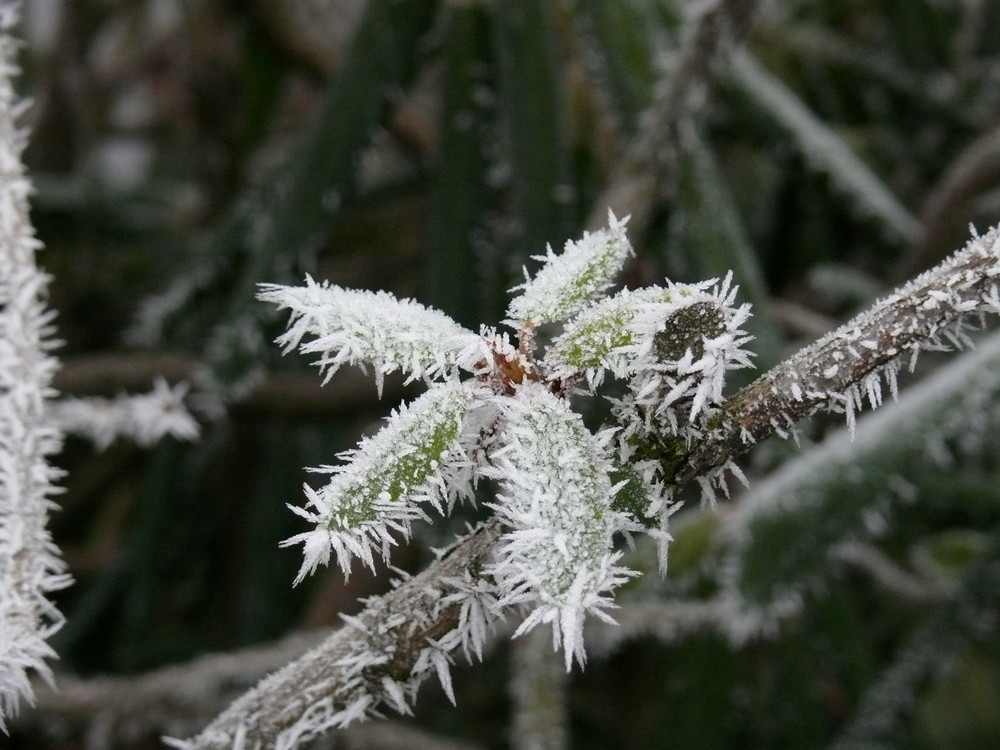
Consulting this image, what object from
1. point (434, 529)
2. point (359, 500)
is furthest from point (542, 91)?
point (359, 500)

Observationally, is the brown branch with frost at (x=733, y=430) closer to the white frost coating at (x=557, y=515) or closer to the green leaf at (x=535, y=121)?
the white frost coating at (x=557, y=515)

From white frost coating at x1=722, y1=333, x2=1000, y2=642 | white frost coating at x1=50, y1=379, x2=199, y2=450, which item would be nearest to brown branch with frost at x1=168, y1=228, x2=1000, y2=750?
white frost coating at x1=50, y1=379, x2=199, y2=450

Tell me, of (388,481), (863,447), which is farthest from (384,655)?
(863,447)

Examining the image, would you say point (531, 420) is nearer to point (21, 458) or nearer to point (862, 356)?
point (862, 356)

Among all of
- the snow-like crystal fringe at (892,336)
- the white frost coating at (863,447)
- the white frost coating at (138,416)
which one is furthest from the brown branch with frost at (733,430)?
the white frost coating at (863,447)

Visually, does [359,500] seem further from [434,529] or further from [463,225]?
[463,225]

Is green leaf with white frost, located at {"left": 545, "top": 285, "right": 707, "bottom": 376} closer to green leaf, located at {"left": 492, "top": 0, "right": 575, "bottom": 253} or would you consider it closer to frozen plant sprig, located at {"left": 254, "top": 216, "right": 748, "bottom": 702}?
frozen plant sprig, located at {"left": 254, "top": 216, "right": 748, "bottom": 702}

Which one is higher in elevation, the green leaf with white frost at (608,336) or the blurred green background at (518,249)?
the blurred green background at (518,249)
